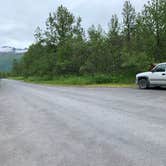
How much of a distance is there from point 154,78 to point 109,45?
1422 cm

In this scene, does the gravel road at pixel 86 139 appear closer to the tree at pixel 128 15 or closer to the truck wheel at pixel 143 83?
the truck wheel at pixel 143 83

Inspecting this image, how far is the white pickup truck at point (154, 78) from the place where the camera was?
65.8 feet

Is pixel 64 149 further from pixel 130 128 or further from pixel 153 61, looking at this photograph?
pixel 153 61

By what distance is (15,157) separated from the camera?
17.8 feet

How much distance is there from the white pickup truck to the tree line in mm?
4895

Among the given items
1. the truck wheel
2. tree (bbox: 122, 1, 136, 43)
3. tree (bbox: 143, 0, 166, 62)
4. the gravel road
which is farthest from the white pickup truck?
tree (bbox: 122, 1, 136, 43)

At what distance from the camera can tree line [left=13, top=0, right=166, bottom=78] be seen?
26156mm

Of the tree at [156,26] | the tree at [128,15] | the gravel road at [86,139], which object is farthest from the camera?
the tree at [128,15]

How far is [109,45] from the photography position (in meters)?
34.1

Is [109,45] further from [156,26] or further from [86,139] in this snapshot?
[86,139]

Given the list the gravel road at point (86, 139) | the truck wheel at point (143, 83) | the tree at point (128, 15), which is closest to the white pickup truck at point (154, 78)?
the truck wheel at point (143, 83)

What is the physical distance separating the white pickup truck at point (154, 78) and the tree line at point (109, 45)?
4895 mm

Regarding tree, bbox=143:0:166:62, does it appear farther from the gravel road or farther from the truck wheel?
the gravel road

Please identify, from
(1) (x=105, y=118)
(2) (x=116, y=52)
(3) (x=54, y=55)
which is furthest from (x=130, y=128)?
(3) (x=54, y=55)
